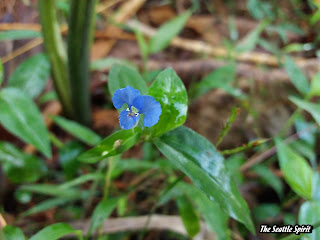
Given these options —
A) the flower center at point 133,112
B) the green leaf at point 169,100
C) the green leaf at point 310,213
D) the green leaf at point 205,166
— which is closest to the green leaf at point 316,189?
the green leaf at point 310,213

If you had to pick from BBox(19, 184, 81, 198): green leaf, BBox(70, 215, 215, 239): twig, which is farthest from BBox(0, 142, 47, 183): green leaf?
BBox(70, 215, 215, 239): twig

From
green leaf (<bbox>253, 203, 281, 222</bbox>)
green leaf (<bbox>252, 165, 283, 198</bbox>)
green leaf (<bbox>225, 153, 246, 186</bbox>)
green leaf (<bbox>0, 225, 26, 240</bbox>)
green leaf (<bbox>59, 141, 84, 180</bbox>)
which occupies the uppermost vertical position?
green leaf (<bbox>0, 225, 26, 240</bbox>)

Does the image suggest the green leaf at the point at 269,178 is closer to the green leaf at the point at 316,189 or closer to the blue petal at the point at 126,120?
the green leaf at the point at 316,189

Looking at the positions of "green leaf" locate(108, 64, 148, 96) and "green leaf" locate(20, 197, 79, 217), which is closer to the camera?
"green leaf" locate(108, 64, 148, 96)

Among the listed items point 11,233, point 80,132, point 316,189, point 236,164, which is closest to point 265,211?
point 236,164

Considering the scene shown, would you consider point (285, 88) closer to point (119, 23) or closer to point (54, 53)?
point (119, 23)

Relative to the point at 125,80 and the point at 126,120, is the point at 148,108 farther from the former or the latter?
the point at 125,80

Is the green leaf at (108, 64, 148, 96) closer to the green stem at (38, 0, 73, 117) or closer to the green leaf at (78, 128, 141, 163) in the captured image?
the green leaf at (78, 128, 141, 163)

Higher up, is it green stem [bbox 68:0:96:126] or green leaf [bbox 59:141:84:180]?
green stem [bbox 68:0:96:126]
